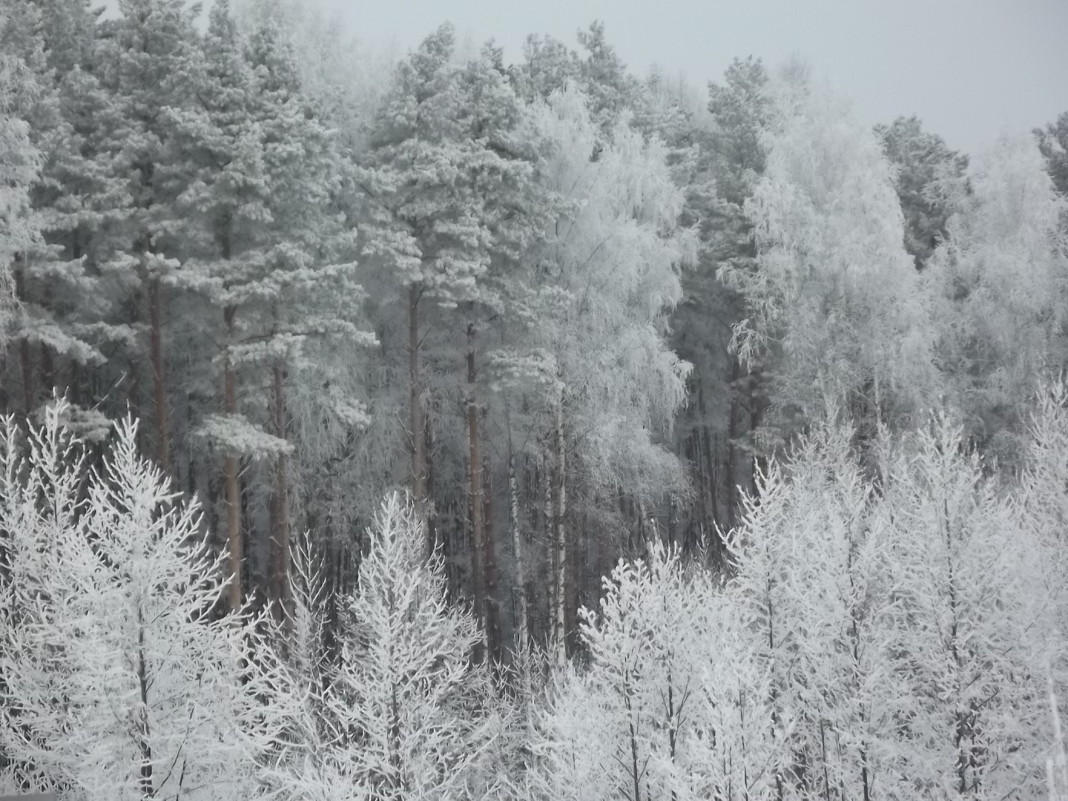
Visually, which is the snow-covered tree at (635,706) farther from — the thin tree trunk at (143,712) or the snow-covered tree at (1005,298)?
the snow-covered tree at (1005,298)

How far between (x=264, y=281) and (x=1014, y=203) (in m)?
20.8

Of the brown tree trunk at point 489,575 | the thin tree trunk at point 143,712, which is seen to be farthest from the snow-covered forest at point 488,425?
the brown tree trunk at point 489,575

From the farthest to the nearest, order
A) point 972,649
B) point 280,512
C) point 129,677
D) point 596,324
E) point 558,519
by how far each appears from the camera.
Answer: point 596,324 < point 558,519 < point 280,512 < point 972,649 < point 129,677

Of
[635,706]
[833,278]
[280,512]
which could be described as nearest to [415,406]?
[280,512]

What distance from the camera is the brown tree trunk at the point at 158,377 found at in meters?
17.5

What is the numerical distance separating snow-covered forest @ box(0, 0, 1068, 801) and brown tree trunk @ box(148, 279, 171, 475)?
0.45 feet

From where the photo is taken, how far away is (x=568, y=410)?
881 inches

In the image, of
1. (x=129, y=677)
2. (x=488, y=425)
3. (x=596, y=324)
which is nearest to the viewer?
(x=129, y=677)

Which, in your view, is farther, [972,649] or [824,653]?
[972,649]

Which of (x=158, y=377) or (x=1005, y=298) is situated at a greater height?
(x=1005, y=298)

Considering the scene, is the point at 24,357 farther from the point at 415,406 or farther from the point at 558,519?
the point at 558,519

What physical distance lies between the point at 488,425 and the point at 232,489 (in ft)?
24.8

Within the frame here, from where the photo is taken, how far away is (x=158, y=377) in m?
17.9

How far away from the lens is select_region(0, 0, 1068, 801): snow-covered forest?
43.6ft
